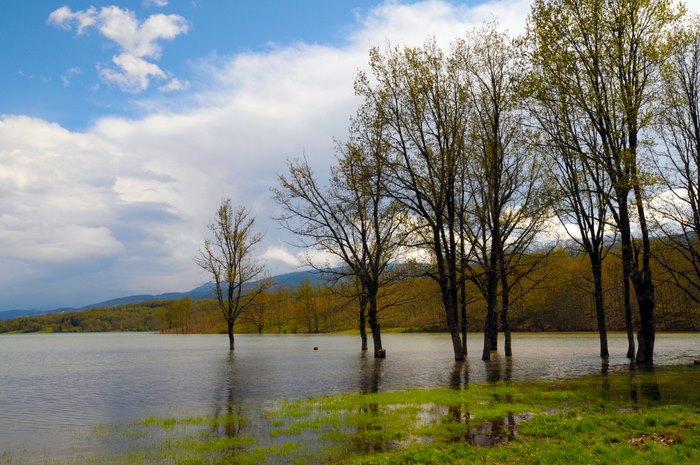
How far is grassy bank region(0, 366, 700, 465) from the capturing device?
12.0m

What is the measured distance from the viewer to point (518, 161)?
44.5 m

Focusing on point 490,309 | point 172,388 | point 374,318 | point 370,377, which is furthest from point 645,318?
point 172,388

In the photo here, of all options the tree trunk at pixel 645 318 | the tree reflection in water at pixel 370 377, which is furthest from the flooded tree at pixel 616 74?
the tree reflection in water at pixel 370 377

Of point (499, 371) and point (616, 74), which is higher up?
point (616, 74)

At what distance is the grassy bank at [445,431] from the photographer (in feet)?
39.3

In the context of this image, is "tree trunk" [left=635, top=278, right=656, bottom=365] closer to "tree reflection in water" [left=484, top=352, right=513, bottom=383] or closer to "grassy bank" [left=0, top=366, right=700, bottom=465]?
"tree reflection in water" [left=484, top=352, right=513, bottom=383]

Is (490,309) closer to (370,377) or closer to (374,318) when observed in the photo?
(374,318)

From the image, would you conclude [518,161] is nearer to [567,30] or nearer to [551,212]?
[551,212]

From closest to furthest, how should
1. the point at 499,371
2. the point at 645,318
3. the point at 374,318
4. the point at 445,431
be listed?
the point at 445,431, the point at 645,318, the point at 499,371, the point at 374,318

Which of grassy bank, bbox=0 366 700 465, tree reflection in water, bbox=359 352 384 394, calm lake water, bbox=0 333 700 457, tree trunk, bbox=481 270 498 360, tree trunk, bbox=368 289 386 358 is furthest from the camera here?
tree trunk, bbox=368 289 386 358

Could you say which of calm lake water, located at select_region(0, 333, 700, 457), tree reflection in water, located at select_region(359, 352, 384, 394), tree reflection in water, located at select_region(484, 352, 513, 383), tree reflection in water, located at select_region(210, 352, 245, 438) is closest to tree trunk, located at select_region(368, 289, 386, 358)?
tree reflection in water, located at select_region(359, 352, 384, 394)

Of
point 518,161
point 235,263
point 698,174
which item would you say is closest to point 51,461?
point 698,174

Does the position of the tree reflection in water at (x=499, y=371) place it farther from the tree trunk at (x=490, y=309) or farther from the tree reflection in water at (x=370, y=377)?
the tree reflection in water at (x=370, y=377)

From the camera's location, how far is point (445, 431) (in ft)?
50.0
